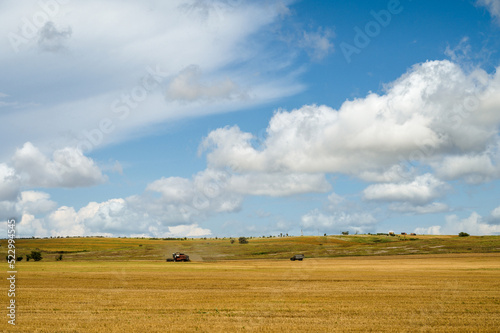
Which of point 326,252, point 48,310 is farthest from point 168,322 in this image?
point 326,252

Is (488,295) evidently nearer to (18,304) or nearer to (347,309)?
(347,309)

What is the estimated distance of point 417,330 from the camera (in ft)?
65.5

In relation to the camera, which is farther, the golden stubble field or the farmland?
the farmland

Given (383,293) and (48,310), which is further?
(383,293)

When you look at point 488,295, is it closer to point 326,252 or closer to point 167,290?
point 167,290

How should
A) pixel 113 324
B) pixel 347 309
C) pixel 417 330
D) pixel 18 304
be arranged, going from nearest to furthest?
1. pixel 417 330
2. pixel 113 324
3. pixel 347 309
4. pixel 18 304

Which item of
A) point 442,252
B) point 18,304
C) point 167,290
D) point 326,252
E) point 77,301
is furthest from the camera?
point 326,252

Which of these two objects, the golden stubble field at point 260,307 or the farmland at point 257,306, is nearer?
the golden stubble field at point 260,307

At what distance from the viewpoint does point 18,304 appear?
1084 inches

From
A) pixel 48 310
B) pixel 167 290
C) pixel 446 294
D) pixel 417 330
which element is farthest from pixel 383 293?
pixel 48 310

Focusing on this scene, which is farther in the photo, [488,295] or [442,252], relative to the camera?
[442,252]

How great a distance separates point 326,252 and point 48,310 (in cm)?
9717

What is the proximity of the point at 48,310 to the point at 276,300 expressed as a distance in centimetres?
1384

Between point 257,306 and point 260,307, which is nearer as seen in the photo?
point 260,307
